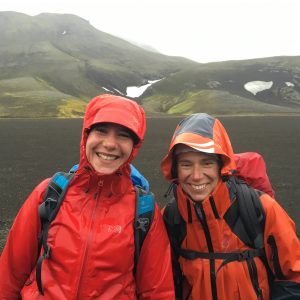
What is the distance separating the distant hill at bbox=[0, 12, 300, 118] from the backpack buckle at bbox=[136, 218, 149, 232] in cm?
8809

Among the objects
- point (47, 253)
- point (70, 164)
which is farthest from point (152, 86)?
point (47, 253)

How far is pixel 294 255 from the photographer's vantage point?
4.12m

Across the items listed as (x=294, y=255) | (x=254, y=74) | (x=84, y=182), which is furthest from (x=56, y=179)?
(x=254, y=74)

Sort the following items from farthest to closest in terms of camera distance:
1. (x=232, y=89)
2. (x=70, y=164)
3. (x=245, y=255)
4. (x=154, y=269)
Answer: (x=232, y=89) → (x=70, y=164) → (x=245, y=255) → (x=154, y=269)

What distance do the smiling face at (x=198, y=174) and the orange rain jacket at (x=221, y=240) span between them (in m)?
0.10

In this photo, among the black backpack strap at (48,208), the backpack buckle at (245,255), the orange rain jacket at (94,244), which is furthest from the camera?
the backpack buckle at (245,255)

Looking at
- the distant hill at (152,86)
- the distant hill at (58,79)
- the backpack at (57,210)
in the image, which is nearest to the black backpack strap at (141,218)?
the backpack at (57,210)

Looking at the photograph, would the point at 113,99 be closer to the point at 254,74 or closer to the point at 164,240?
the point at 164,240

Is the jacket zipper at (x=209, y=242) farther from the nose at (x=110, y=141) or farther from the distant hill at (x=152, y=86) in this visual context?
the distant hill at (x=152, y=86)

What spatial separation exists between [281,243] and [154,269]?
4.44ft

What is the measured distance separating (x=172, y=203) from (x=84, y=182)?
1.13m

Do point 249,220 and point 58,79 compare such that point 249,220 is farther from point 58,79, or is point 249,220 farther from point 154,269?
point 58,79

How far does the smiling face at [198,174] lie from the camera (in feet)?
14.5

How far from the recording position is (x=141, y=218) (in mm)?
4055
